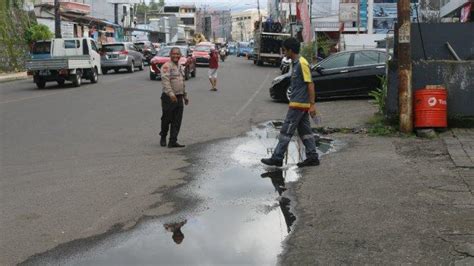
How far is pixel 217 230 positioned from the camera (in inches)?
232

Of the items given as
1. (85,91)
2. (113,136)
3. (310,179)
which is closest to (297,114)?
(310,179)

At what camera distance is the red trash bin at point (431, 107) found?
1031 centimetres

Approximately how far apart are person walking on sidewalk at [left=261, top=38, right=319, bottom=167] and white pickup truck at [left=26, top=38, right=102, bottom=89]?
16610 mm

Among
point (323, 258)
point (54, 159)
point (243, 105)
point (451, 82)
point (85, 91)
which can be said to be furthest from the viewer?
point (85, 91)

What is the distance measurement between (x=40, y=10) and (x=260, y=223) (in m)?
45.9

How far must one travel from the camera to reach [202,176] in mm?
8281

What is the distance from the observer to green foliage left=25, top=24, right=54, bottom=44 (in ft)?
135

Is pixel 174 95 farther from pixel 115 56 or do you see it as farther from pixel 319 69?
pixel 115 56

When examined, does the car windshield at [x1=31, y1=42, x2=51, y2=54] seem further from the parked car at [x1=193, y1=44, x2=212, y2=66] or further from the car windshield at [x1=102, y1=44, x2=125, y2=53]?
the parked car at [x1=193, y1=44, x2=212, y2=66]

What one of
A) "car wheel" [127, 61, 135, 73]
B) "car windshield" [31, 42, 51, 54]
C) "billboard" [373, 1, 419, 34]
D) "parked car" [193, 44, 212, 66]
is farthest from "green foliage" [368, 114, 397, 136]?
"billboard" [373, 1, 419, 34]

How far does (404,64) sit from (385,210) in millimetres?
4904

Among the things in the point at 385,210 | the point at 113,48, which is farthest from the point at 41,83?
the point at 385,210

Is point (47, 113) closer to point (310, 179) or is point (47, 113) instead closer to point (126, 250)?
point (310, 179)

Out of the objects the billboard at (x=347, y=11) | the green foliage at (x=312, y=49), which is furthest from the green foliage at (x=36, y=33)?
the billboard at (x=347, y=11)
